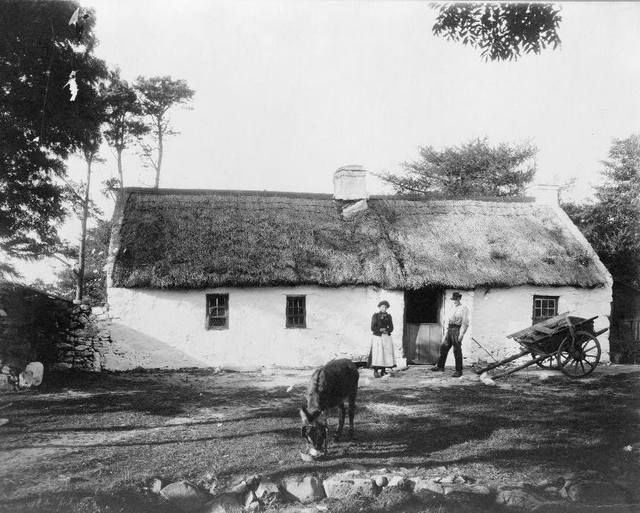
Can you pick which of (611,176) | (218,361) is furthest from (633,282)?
(218,361)

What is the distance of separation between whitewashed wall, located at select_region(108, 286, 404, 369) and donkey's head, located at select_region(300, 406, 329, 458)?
7388 millimetres

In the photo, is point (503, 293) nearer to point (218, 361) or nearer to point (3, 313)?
point (218, 361)

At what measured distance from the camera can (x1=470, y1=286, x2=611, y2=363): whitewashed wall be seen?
45.8 ft

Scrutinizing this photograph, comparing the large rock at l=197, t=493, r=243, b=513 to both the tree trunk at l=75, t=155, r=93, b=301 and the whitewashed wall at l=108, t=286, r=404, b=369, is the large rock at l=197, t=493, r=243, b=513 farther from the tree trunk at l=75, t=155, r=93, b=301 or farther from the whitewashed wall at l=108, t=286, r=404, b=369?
the tree trunk at l=75, t=155, r=93, b=301

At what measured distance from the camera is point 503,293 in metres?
14.1

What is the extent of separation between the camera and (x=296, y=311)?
13781 mm

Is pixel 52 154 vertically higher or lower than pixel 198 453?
higher

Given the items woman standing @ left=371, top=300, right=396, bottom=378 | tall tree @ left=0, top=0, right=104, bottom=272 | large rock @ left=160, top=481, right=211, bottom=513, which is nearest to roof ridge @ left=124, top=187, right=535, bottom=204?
tall tree @ left=0, top=0, right=104, bottom=272

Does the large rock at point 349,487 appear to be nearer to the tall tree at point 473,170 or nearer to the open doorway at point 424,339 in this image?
the open doorway at point 424,339

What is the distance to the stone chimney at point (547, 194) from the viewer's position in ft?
56.0

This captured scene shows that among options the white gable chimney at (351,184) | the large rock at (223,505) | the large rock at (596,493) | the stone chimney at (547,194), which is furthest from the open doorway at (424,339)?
the large rock at (223,505)

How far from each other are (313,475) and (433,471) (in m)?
1.37

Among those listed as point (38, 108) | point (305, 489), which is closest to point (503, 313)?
point (305, 489)

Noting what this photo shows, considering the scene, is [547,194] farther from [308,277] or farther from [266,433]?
[266,433]
